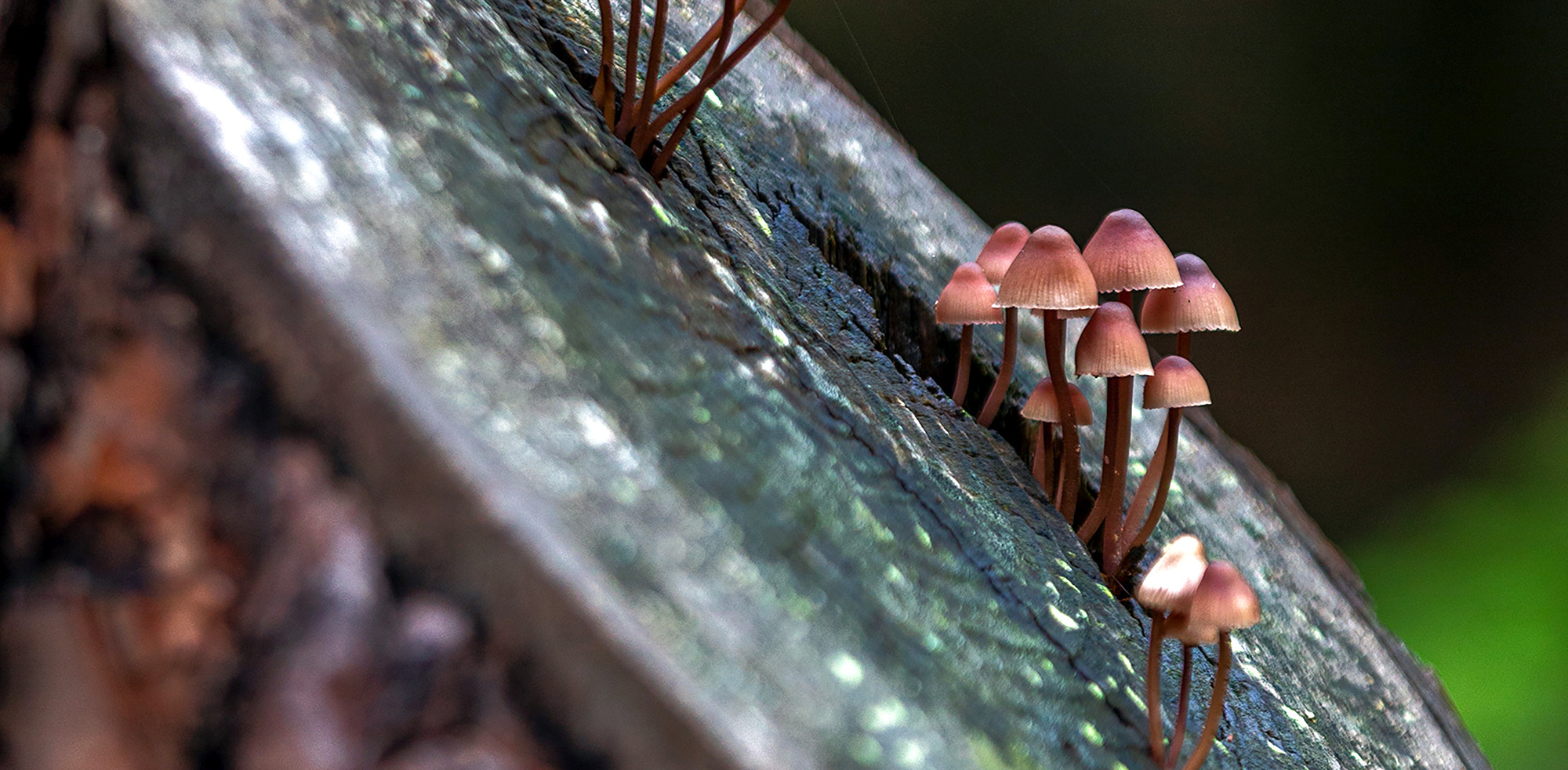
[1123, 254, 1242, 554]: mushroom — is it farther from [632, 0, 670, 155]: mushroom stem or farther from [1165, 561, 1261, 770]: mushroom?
[632, 0, 670, 155]: mushroom stem

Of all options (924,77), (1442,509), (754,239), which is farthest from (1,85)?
(1442,509)

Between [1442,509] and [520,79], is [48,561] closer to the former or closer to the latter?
[520,79]

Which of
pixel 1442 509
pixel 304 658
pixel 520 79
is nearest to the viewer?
pixel 304 658

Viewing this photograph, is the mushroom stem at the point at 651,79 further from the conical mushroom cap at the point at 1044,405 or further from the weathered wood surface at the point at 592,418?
the conical mushroom cap at the point at 1044,405

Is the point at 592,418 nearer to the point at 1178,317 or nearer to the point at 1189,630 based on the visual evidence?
the point at 1189,630

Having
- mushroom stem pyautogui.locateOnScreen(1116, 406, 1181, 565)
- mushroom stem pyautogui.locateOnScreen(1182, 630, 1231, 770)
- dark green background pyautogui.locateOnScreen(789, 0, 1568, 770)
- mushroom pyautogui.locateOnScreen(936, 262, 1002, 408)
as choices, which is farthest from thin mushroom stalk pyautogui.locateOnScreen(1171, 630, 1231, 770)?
dark green background pyautogui.locateOnScreen(789, 0, 1568, 770)

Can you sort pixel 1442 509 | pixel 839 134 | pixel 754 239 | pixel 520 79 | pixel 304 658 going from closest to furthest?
pixel 304 658
pixel 520 79
pixel 754 239
pixel 839 134
pixel 1442 509

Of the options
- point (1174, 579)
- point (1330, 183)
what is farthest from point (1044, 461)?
point (1330, 183)
